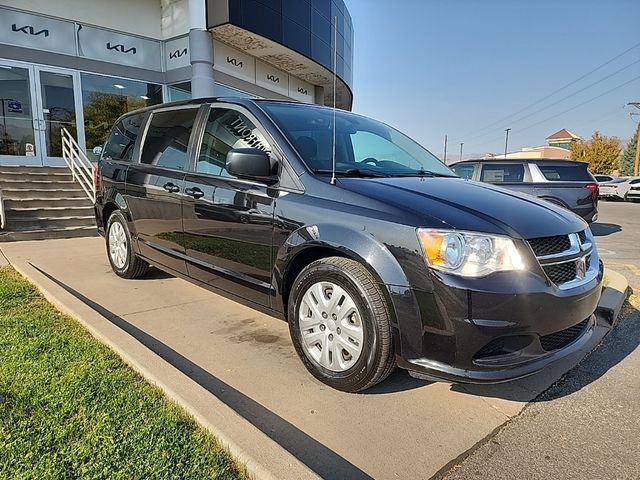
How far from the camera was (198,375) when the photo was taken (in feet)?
9.11

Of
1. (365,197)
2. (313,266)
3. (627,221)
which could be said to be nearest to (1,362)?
(313,266)

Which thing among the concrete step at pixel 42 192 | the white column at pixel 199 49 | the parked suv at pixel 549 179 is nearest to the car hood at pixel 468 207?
the parked suv at pixel 549 179

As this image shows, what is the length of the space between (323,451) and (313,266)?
1000 millimetres

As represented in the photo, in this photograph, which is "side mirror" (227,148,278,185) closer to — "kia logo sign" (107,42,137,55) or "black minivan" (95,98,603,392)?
"black minivan" (95,98,603,392)

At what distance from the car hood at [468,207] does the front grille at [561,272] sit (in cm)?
18

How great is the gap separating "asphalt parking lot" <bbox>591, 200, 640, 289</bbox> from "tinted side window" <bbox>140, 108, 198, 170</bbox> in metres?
5.13

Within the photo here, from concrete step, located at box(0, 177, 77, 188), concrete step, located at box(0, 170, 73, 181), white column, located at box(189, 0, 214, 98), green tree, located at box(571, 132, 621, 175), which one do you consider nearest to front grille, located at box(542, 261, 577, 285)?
concrete step, located at box(0, 177, 77, 188)

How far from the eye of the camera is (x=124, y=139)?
4852 millimetres

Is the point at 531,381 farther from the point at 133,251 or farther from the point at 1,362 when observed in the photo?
the point at 133,251

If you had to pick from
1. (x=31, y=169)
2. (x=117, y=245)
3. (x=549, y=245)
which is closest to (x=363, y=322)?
(x=549, y=245)

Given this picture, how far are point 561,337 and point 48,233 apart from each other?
7.84 metres

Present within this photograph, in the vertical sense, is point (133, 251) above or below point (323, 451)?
above

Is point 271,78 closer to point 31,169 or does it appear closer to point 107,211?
point 31,169

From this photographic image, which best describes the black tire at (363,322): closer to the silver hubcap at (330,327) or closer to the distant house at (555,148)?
the silver hubcap at (330,327)
